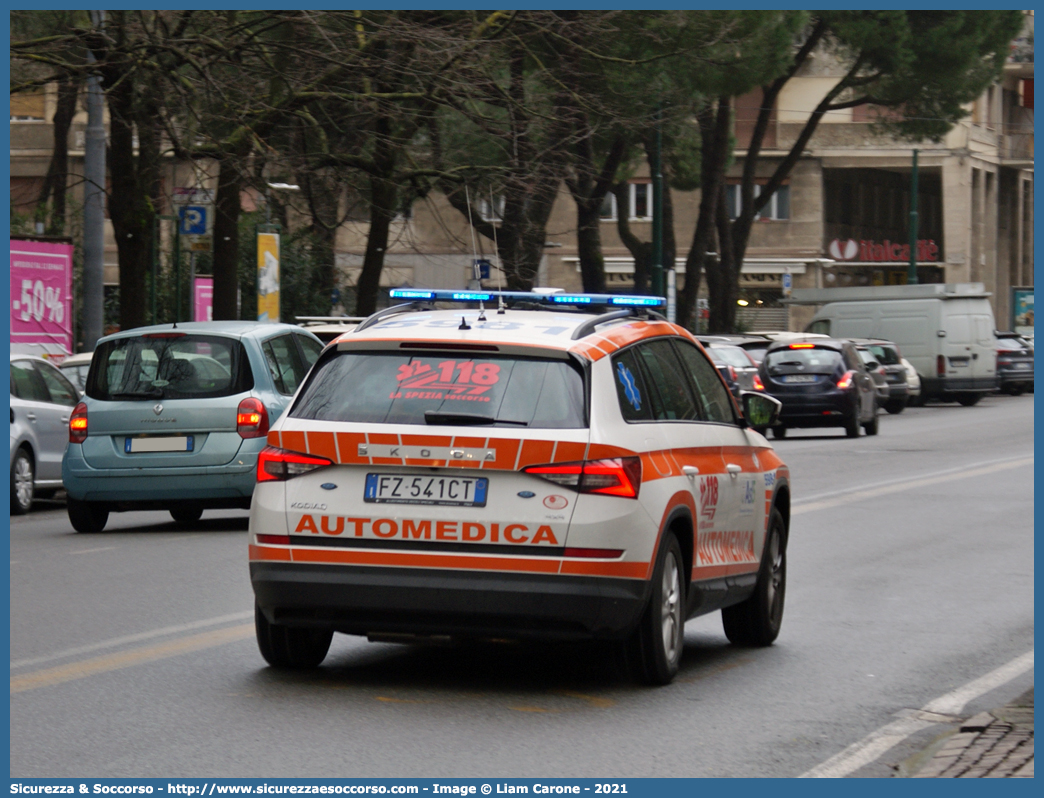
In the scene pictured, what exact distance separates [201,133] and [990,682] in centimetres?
1368

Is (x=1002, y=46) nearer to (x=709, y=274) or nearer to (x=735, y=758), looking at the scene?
(x=709, y=274)

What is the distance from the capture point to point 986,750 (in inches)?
241

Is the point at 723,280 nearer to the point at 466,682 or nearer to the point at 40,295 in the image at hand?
the point at 40,295

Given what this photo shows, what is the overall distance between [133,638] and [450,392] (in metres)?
2.47

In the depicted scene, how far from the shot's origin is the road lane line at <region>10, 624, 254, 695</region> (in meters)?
7.43

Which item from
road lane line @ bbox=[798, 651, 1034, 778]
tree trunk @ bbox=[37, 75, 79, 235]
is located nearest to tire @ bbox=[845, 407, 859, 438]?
tree trunk @ bbox=[37, 75, 79, 235]

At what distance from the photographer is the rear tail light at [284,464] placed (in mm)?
7070

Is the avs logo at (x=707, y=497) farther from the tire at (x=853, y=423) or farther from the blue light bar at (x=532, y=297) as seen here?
the tire at (x=853, y=423)

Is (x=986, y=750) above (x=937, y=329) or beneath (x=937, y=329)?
beneath

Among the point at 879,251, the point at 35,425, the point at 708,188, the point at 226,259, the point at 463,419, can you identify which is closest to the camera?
the point at 463,419

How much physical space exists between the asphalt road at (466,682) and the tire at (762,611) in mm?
123

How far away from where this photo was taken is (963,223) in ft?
227

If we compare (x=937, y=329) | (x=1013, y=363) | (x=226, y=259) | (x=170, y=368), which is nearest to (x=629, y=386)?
(x=170, y=368)
